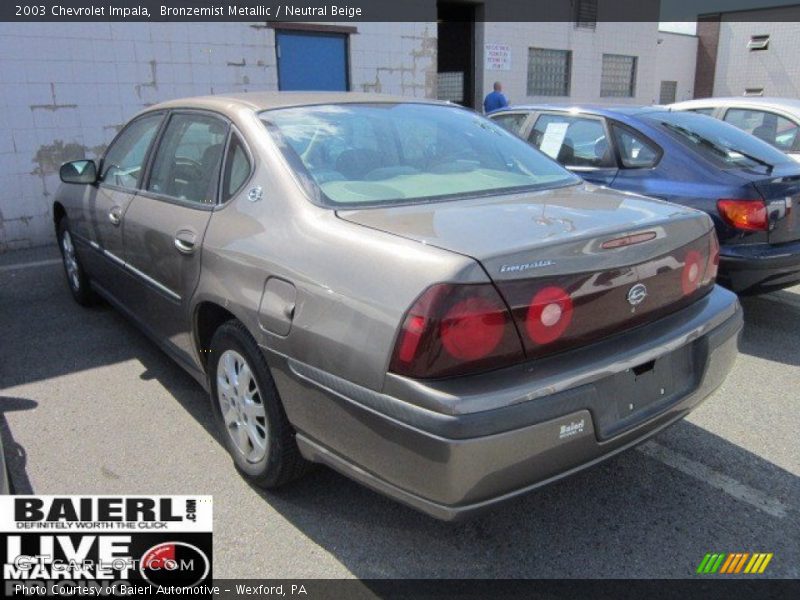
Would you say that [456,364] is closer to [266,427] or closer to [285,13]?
[266,427]

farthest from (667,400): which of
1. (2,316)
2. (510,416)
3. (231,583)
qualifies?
(2,316)

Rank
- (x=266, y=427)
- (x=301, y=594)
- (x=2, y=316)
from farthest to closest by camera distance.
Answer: (x=2, y=316) → (x=266, y=427) → (x=301, y=594)

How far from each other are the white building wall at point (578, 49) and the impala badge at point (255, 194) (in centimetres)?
1220

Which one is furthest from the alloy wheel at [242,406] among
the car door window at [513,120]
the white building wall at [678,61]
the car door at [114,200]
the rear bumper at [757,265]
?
the white building wall at [678,61]

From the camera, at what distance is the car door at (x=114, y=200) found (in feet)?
12.1

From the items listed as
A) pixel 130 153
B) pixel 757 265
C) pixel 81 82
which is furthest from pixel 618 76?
pixel 130 153

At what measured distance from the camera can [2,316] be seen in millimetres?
5105

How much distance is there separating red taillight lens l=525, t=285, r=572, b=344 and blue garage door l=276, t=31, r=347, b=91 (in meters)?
8.02

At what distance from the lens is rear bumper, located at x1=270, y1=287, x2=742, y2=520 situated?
5.98ft

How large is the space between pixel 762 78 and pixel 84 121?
27.0 m

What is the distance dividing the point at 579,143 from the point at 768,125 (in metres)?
2.81

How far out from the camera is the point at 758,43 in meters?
26.0

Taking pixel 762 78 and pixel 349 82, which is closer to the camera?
pixel 349 82

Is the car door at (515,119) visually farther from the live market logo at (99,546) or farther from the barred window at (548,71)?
the barred window at (548,71)
